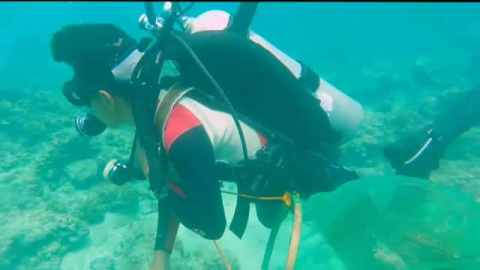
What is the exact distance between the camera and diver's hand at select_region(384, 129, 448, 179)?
544cm

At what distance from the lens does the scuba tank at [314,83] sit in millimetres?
3217

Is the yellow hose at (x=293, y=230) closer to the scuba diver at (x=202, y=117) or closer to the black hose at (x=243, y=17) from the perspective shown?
the scuba diver at (x=202, y=117)

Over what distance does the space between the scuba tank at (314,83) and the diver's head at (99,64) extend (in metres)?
0.62

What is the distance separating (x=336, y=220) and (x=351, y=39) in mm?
34119

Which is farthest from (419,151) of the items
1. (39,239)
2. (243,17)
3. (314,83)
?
(39,239)

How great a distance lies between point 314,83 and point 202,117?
123cm

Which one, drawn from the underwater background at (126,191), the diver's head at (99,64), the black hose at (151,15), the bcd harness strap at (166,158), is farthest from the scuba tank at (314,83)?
the underwater background at (126,191)

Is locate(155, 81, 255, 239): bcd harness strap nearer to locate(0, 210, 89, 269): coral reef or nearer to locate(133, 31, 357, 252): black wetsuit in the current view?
locate(133, 31, 357, 252): black wetsuit

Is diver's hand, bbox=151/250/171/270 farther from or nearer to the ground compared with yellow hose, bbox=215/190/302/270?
nearer to the ground

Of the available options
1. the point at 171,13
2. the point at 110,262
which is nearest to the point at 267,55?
the point at 171,13

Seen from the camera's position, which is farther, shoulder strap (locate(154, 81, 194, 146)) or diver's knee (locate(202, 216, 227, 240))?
diver's knee (locate(202, 216, 227, 240))

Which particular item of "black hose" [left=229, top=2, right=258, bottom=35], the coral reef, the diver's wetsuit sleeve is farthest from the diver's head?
the coral reef

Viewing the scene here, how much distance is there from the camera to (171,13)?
105 inches

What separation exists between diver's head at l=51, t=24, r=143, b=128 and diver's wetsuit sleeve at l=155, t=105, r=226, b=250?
0.58 m
